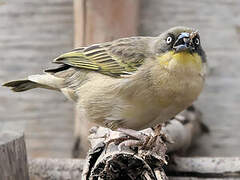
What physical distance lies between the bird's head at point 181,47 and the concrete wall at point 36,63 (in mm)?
2214

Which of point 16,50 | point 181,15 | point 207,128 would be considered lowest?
point 207,128

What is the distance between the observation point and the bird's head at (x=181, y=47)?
142 inches

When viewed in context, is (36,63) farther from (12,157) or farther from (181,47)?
(181,47)

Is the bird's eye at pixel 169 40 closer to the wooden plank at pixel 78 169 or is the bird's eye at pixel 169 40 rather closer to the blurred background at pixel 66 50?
the wooden plank at pixel 78 169

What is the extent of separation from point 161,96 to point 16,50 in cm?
258

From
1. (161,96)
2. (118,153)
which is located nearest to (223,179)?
(161,96)

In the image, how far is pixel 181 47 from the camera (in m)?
3.61

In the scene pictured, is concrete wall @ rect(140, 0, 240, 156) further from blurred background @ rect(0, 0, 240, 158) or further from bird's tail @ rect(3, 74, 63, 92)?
bird's tail @ rect(3, 74, 63, 92)

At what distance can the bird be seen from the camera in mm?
3699

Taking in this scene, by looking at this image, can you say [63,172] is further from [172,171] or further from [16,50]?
[16,50]

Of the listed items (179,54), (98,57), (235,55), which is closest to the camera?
(179,54)

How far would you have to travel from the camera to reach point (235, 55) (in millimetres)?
5848

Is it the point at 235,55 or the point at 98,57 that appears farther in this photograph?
the point at 235,55

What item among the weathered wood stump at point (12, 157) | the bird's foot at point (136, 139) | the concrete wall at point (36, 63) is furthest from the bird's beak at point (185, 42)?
the concrete wall at point (36, 63)
